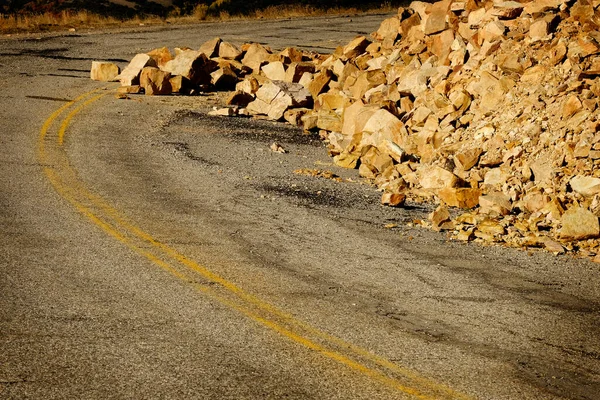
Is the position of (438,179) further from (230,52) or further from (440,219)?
(230,52)

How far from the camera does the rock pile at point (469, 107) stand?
11.5 meters

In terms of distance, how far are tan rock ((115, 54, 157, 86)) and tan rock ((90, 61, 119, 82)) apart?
874 millimetres

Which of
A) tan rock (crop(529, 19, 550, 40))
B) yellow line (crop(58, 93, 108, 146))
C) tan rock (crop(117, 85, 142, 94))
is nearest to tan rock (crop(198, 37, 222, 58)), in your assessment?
tan rock (crop(117, 85, 142, 94))

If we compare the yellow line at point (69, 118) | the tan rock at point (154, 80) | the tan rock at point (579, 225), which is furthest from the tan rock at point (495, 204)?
the tan rock at point (154, 80)

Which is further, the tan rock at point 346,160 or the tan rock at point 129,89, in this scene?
the tan rock at point 129,89

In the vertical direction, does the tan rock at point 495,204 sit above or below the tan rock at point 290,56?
below

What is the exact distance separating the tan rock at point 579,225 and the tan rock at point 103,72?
14727 mm

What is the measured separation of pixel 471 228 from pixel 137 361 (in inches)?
228

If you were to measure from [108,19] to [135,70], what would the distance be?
14.3m

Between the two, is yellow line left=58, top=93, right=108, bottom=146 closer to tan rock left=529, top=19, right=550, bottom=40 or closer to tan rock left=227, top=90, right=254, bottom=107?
tan rock left=227, top=90, right=254, bottom=107

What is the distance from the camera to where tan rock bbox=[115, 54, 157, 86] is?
20.8 meters

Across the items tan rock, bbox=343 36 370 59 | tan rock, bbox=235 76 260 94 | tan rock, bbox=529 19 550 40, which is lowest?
tan rock, bbox=235 76 260 94

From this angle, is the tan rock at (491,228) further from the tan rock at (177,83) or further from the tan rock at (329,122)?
the tan rock at (177,83)

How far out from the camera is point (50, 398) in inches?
220
